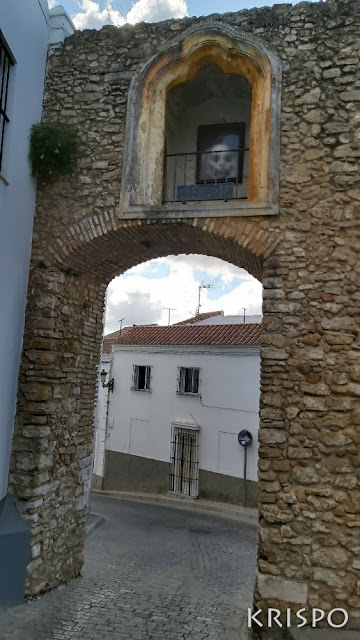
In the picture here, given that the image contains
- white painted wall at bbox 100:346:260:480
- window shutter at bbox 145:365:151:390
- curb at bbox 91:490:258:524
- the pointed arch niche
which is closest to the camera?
the pointed arch niche

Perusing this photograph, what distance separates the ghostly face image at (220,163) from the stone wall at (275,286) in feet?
3.88

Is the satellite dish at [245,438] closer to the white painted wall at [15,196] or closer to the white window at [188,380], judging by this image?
the white window at [188,380]

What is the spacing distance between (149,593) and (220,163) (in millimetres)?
5337

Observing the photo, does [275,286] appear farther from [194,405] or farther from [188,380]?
[188,380]

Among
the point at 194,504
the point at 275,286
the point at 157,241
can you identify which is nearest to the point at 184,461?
the point at 194,504

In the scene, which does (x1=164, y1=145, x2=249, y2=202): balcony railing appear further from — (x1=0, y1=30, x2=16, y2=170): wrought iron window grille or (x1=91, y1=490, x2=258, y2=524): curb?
(x1=91, y1=490, x2=258, y2=524): curb

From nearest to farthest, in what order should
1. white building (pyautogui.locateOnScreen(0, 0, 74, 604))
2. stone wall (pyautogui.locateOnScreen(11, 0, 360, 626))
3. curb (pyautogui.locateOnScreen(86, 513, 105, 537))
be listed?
stone wall (pyautogui.locateOnScreen(11, 0, 360, 626)) → white building (pyautogui.locateOnScreen(0, 0, 74, 604)) → curb (pyautogui.locateOnScreen(86, 513, 105, 537))

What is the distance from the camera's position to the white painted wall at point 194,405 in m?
Result: 11.6

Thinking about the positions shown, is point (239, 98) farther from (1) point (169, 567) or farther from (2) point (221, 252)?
(1) point (169, 567)

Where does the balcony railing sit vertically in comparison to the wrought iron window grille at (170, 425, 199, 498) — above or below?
above

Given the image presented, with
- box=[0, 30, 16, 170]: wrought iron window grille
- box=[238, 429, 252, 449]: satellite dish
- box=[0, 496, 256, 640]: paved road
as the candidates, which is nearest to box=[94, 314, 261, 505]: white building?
→ box=[238, 429, 252, 449]: satellite dish

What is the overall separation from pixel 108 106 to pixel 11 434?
12.1 ft

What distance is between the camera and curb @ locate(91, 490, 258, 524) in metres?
10.9

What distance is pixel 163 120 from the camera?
5.34 metres
